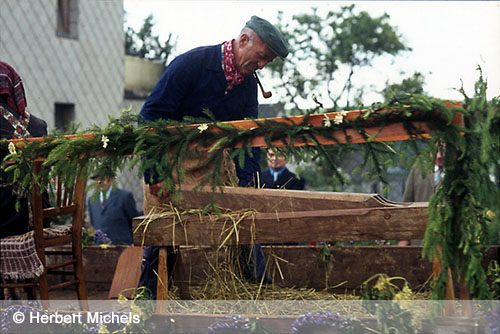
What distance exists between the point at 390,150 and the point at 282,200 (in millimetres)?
587

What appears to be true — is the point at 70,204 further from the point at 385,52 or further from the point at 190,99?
the point at 385,52

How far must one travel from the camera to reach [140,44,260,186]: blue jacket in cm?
310

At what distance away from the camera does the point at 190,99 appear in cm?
323

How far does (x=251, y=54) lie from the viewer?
312cm

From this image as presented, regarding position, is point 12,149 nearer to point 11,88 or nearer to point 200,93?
point 200,93

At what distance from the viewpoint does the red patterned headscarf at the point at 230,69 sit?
3244 millimetres

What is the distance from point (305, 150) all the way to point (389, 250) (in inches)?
68.9

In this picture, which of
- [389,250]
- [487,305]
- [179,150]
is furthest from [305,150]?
[389,250]

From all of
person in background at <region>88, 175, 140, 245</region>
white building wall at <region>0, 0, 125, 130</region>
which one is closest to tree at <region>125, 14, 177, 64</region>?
white building wall at <region>0, 0, 125, 130</region>

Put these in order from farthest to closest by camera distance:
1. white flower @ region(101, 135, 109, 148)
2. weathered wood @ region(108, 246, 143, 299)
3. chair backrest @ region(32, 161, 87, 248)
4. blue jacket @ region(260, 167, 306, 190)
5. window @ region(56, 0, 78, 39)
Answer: window @ region(56, 0, 78, 39) → blue jacket @ region(260, 167, 306, 190) → weathered wood @ region(108, 246, 143, 299) → chair backrest @ region(32, 161, 87, 248) → white flower @ region(101, 135, 109, 148)

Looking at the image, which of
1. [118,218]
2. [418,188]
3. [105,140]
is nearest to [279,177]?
[418,188]

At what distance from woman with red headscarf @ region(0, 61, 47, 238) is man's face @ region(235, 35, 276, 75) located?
133 cm

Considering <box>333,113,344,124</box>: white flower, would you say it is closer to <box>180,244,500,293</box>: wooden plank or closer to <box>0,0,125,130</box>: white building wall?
<box>180,244,500,293</box>: wooden plank

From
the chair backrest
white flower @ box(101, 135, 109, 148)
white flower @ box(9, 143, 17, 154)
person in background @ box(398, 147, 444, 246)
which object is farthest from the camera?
person in background @ box(398, 147, 444, 246)
